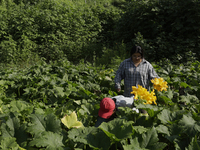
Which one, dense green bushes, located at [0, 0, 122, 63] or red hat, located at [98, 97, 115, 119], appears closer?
red hat, located at [98, 97, 115, 119]

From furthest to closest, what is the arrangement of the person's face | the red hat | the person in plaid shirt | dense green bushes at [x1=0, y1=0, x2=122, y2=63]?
1. dense green bushes at [x1=0, y1=0, x2=122, y2=63]
2. the person in plaid shirt
3. the person's face
4. the red hat

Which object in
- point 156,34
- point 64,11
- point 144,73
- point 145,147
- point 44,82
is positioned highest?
point 64,11

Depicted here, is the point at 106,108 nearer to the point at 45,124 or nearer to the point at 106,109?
the point at 106,109

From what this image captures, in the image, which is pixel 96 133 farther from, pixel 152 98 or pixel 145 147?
pixel 152 98

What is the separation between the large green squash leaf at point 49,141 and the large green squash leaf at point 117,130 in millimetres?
382

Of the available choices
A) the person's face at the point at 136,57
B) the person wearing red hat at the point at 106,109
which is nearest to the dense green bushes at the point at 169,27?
the person's face at the point at 136,57

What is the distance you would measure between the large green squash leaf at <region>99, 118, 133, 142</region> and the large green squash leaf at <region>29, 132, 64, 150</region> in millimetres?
382

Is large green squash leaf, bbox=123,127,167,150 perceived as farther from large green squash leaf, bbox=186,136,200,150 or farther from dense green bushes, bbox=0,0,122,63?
dense green bushes, bbox=0,0,122,63

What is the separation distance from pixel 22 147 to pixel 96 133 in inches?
25.3

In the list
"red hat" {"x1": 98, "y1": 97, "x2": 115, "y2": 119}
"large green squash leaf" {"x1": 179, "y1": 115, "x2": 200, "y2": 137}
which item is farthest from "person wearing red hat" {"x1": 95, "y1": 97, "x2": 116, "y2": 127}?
"large green squash leaf" {"x1": 179, "y1": 115, "x2": 200, "y2": 137}

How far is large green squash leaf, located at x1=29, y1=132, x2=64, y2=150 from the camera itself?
1.42 meters

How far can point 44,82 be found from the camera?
3.75 metres

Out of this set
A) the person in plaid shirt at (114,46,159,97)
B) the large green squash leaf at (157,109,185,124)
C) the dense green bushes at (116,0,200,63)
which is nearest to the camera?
the large green squash leaf at (157,109,185,124)

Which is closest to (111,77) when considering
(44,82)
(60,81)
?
(60,81)
